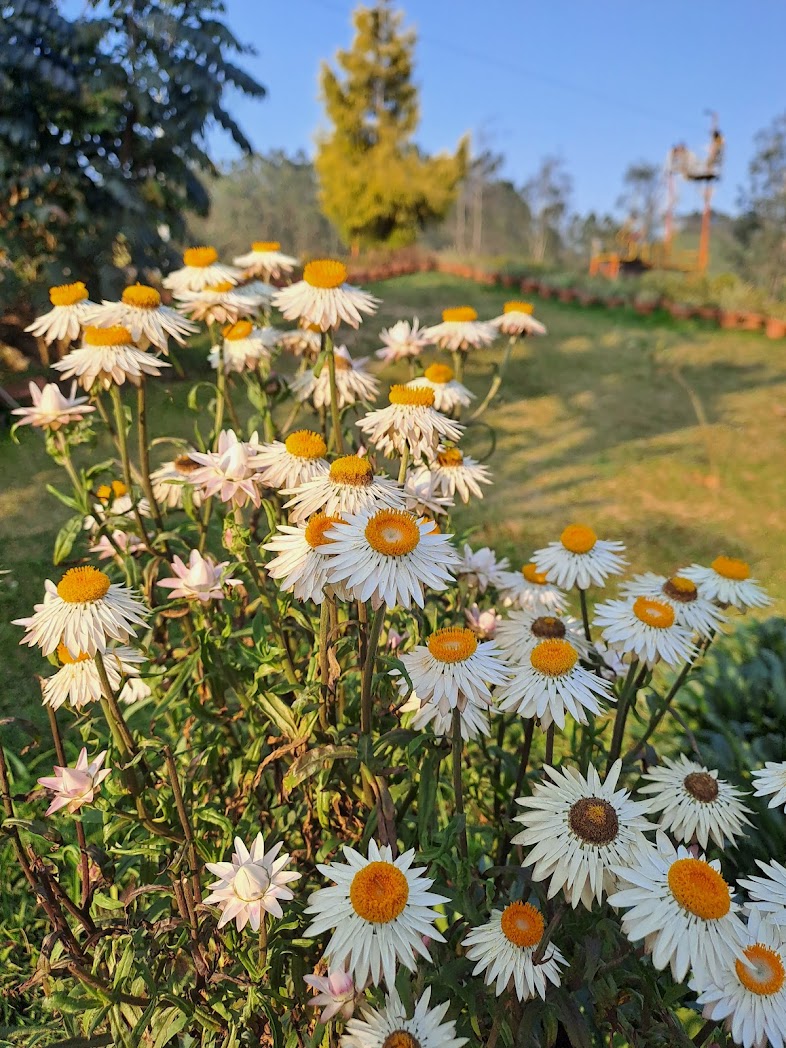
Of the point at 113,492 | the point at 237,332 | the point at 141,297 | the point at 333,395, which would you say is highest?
the point at 141,297

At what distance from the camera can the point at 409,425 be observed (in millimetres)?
1604

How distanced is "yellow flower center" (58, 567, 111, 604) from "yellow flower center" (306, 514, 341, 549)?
408mm

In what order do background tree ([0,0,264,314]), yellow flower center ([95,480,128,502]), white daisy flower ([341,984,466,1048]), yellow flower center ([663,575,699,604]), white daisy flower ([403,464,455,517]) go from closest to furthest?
white daisy flower ([341,984,466,1048]) → white daisy flower ([403,464,455,517]) → yellow flower center ([663,575,699,604]) → yellow flower center ([95,480,128,502]) → background tree ([0,0,264,314])

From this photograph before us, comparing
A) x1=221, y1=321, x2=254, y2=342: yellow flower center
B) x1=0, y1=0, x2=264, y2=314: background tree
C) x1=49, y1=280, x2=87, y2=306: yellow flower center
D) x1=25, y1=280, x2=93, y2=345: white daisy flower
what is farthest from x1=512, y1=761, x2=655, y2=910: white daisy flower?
x1=0, y1=0, x2=264, y2=314: background tree

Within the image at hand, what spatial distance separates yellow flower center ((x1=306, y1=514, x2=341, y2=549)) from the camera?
1.30 meters

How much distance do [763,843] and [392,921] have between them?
1628mm

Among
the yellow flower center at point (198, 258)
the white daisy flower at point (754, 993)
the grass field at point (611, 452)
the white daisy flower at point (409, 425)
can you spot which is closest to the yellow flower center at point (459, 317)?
the grass field at point (611, 452)

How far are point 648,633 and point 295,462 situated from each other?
2.96 feet

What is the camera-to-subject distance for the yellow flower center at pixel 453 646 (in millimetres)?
1264

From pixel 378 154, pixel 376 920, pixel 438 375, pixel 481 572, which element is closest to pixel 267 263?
pixel 438 375

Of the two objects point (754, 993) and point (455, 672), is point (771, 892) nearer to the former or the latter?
point (754, 993)

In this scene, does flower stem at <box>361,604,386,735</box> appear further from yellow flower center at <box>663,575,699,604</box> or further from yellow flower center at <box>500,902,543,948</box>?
yellow flower center at <box>663,575,699,604</box>

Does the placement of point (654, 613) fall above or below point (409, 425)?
below

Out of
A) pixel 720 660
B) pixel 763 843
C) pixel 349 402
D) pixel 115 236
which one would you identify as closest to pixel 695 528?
pixel 720 660
